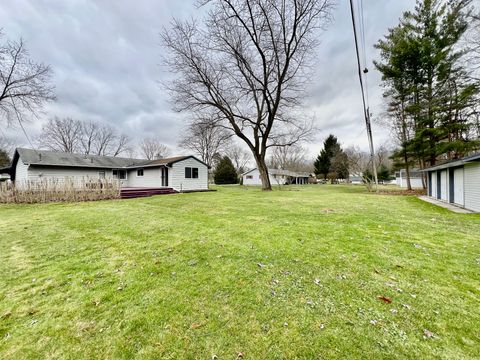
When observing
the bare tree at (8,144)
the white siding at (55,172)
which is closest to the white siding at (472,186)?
the white siding at (55,172)

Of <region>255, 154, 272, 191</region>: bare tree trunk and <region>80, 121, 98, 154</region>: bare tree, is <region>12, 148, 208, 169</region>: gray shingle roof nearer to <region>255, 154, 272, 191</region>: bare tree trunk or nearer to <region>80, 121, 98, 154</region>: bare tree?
<region>255, 154, 272, 191</region>: bare tree trunk

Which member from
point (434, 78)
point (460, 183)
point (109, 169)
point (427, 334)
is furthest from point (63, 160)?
point (434, 78)

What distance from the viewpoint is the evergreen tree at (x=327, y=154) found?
4238 centimetres

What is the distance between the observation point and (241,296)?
7.92 feet

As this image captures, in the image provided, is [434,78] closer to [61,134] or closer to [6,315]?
[6,315]

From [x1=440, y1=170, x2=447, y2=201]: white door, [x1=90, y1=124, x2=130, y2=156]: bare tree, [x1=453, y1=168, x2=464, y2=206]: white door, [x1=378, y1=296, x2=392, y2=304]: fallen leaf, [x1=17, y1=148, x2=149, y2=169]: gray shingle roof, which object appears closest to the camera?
[x1=378, y1=296, x2=392, y2=304]: fallen leaf

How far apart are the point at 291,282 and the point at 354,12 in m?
6.37

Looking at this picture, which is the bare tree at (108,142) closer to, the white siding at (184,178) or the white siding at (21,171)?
the white siding at (21,171)

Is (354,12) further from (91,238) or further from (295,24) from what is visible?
(295,24)

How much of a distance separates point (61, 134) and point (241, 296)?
42.0 metres

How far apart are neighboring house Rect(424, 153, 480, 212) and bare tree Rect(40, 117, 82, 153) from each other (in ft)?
145

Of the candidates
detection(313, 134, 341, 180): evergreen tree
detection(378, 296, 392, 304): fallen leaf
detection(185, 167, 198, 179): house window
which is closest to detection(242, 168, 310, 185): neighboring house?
detection(313, 134, 341, 180): evergreen tree

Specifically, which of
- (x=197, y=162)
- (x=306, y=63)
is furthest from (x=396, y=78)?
(x=197, y=162)

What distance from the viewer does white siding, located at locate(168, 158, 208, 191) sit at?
17594mm
